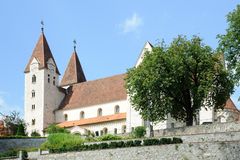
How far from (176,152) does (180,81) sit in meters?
18.1

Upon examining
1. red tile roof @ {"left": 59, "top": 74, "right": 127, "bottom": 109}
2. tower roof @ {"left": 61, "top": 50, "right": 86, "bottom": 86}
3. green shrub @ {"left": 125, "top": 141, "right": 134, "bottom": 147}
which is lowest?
green shrub @ {"left": 125, "top": 141, "right": 134, "bottom": 147}

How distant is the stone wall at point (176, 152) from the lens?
42.3 meters

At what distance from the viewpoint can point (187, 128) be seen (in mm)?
55812

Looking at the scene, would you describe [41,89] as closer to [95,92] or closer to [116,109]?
[95,92]

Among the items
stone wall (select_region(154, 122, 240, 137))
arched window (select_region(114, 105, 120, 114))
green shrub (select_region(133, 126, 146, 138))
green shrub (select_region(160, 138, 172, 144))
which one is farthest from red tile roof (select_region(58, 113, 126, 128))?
green shrub (select_region(160, 138, 172, 144))

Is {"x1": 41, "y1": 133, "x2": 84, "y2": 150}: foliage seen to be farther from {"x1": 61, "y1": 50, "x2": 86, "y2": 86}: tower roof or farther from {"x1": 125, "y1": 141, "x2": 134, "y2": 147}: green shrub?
{"x1": 61, "y1": 50, "x2": 86, "y2": 86}: tower roof

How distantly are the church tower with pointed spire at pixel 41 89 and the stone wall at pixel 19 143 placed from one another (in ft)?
75.9

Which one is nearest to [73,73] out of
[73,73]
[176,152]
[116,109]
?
[73,73]

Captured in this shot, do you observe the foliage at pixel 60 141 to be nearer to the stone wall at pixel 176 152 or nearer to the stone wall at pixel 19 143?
the stone wall at pixel 19 143

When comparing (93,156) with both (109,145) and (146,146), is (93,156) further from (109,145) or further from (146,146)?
(146,146)

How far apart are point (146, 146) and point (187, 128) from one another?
442 inches

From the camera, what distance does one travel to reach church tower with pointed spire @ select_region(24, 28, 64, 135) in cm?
9538

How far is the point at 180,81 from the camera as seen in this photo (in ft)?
200

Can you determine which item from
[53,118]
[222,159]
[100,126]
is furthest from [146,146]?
[53,118]
